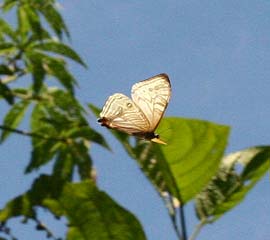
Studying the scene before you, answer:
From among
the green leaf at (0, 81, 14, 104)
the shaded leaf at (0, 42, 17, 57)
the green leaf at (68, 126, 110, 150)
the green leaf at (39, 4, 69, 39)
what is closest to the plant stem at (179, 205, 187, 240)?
the green leaf at (68, 126, 110, 150)

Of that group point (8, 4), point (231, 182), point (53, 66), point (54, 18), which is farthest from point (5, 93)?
point (231, 182)

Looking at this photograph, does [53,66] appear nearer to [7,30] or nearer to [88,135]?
[7,30]

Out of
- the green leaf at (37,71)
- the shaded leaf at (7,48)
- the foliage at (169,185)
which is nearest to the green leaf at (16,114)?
the green leaf at (37,71)

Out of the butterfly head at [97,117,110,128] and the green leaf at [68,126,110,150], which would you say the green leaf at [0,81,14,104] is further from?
the butterfly head at [97,117,110,128]

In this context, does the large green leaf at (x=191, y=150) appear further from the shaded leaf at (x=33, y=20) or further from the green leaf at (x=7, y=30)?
the green leaf at (x=7, y=30)

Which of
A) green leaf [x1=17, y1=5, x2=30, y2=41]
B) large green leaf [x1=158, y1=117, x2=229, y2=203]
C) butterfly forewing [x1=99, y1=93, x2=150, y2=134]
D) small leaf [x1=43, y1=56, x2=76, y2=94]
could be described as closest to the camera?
butterfly forewing [x1=99, y1=93, x2=150, y2=134]

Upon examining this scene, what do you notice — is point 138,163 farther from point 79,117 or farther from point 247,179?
point 79,117

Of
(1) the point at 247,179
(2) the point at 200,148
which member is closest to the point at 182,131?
(2) the point at 200,148
